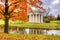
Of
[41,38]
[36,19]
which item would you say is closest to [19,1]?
[41,38]

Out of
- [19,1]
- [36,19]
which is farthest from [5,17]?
[36,19]

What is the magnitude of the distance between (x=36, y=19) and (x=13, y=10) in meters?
38.8

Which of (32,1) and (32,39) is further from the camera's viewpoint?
(32,1)

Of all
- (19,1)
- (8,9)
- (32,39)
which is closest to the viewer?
(32,39)

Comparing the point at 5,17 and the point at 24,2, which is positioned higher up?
the point at 24,2

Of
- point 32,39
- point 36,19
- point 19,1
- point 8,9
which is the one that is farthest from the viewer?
point 36,19

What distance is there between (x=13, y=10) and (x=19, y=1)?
133 cm

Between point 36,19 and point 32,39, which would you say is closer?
point 32,39

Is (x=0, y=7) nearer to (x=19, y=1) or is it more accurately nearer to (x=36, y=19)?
(x=19, y=1)

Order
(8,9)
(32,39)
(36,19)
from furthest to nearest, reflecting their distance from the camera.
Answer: (36,19) < (8,9) < (32,39)

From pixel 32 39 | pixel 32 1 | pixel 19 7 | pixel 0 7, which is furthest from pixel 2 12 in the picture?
pixel 32 39

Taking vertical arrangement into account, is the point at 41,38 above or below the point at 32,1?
below

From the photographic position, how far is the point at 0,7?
21.5m

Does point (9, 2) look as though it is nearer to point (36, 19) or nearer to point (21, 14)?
point (21, 14)
